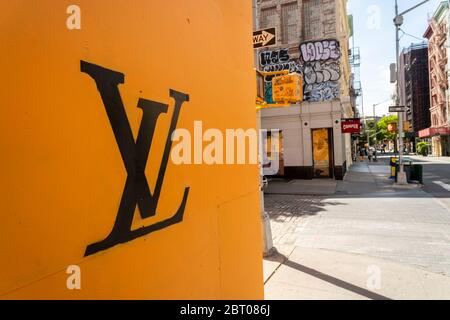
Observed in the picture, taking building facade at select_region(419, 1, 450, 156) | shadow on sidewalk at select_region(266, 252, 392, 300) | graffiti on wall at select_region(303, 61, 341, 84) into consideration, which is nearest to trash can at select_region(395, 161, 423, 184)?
graffiti on wall at select_region(303, 61, 341, 84)

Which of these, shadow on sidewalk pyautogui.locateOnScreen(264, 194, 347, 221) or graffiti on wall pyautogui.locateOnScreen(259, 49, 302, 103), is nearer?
shadow on sidewalk pyautogui.locateOnScreen(264, 194, 347, 221)

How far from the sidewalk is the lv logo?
3296mm

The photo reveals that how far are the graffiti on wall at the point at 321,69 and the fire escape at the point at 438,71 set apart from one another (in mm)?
37597

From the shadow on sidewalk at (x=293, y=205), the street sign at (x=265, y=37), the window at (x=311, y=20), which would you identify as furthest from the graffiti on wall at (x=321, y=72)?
the street sign at (x=265, y=37)

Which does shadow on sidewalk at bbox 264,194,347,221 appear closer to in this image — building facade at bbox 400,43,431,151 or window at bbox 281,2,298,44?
window at bbox 281,2,298,44

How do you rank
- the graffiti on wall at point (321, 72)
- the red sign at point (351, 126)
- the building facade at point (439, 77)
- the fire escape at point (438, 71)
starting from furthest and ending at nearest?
the fire escape at point (438, 71)
the building facade at point (439, 77)
the graffiti on wall at point (321, 72)
the red sign at point (351, 126)

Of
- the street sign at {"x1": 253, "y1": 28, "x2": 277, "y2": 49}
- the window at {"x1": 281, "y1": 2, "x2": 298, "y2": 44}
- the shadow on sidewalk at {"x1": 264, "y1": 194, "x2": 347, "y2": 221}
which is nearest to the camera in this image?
the street sign at {"x1": 253, "y1": 28, "x2": 277, "y2": 49}

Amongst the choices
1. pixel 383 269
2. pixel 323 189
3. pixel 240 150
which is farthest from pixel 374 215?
pixel 240 150

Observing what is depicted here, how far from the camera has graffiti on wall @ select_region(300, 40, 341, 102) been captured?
22.2m

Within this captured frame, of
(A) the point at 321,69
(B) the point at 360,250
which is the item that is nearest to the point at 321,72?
(A) the point at 321,69

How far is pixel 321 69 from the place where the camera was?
22.7 m

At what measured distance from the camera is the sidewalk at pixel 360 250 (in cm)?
500

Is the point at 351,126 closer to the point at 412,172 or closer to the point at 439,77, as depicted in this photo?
the point at 412,172

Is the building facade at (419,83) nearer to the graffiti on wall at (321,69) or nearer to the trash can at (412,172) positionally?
the graffiti on wall at (321,69)
